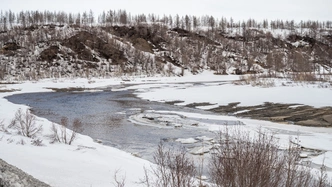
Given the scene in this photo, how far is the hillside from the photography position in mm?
64625

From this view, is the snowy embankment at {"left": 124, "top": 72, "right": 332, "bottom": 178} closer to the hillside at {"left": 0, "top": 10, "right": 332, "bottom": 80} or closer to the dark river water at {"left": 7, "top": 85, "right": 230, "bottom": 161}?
the dark river water at {"left": 7, "top": 85, "right": 230, "bottom": 161}

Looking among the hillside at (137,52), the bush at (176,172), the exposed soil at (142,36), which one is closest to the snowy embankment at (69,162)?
the bush at (176,172)

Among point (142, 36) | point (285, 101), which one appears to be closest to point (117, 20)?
point (142, 36)

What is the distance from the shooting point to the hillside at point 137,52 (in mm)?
64625

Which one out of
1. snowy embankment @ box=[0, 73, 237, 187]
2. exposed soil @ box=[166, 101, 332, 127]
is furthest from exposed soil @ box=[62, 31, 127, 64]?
snowy embankment @ box=[0, 73, 237, 187]

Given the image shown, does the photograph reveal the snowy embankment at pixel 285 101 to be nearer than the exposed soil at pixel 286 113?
Yes

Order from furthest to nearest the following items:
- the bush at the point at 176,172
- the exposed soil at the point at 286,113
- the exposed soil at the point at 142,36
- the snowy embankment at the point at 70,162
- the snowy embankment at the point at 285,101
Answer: the exposed soil at the point at 142,36 → the exposed soil at the point at 286,113 → the snowy embankment at the point at 285,101 → the snowy embankment at the point at 70,162 → the bush at the point at 176,172

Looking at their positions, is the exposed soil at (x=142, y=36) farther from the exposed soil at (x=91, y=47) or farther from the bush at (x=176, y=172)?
the bush at (x=176, y=172)

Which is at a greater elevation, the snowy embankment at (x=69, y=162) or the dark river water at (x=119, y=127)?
the snowy embankment at (x=69, y=162)

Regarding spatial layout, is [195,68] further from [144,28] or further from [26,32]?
[26,32]

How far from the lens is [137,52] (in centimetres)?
7575

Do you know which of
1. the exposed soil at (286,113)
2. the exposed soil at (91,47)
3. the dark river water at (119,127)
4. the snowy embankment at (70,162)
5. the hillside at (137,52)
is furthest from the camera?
the exposed soil at (91,47)

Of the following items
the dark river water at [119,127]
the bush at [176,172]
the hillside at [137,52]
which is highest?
the hillside at [137,52]

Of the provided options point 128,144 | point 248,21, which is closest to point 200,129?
point 128,144
